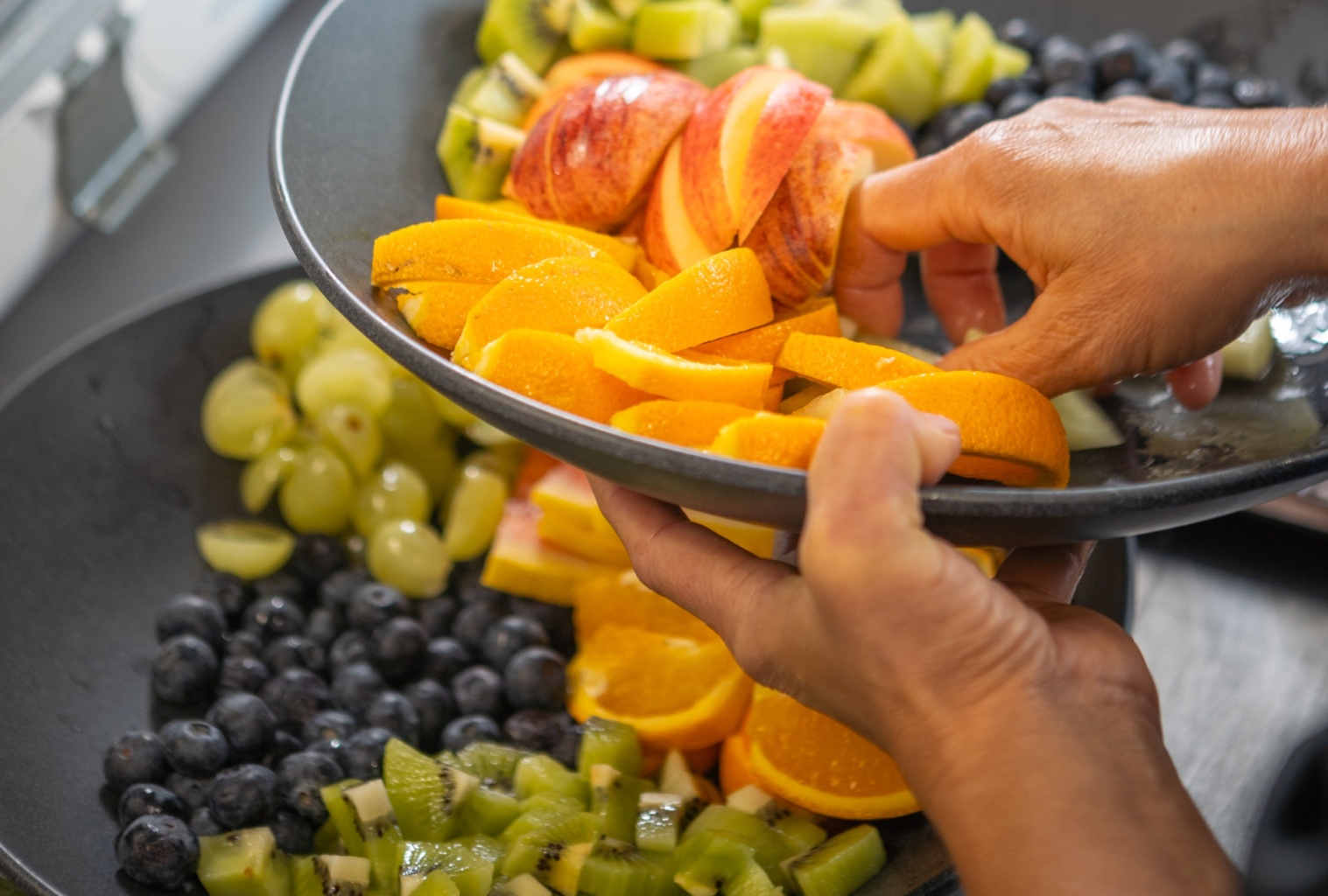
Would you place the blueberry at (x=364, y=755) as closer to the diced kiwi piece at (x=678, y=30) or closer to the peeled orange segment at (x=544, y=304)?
the peeled orange segment at (x=544, y=304)

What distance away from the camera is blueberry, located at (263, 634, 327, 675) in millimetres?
1024

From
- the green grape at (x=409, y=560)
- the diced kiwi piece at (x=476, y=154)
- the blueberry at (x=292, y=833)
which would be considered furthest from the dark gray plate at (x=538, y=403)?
the blueberry at (x=292, y=833)

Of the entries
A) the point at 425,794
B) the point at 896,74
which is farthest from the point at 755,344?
the point at 896,74

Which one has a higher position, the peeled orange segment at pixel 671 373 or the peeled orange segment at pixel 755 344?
the peeled orange segment at pixel 671 373

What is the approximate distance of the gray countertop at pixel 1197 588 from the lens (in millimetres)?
1127

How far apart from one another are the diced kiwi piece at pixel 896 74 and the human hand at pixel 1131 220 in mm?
516

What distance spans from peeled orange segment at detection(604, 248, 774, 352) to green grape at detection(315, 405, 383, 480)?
1.80 ft

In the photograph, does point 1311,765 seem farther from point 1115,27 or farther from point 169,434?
point 1115,27

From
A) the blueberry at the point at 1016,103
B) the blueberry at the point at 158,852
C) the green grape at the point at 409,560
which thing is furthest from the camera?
the blueberry at the point at 1016,103

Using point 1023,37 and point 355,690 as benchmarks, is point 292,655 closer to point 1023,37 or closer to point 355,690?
point 355,690

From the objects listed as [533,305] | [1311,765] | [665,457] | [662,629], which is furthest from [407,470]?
[1311,765]

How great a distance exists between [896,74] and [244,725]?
104 cm

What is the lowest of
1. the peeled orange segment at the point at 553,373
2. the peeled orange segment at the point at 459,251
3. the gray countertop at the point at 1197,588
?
the gray countertop at the point at 1197,588

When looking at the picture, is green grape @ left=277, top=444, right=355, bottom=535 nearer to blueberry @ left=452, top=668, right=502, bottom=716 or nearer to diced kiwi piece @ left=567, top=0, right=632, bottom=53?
blueberry @ left=452, top=668, right=502, bottom=716
